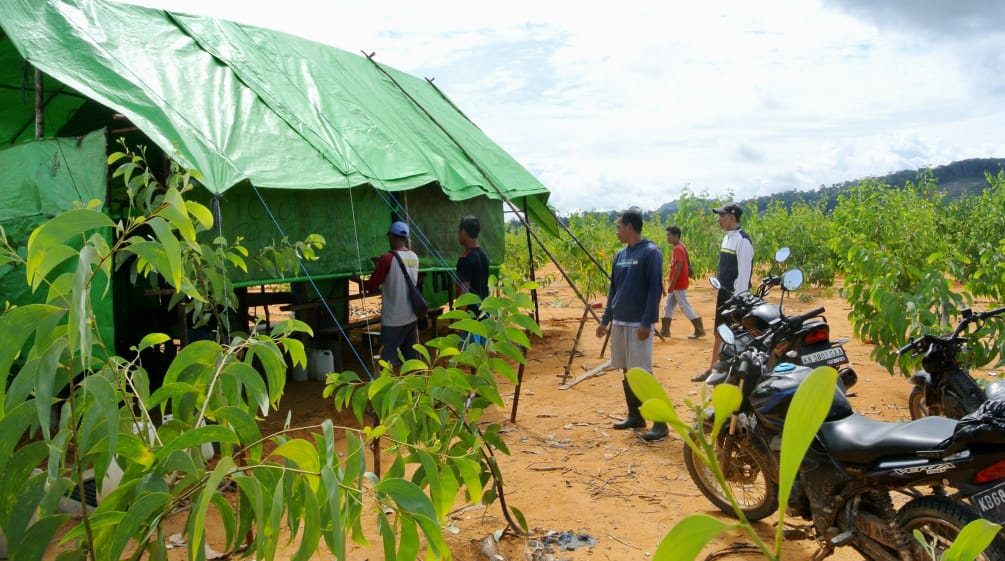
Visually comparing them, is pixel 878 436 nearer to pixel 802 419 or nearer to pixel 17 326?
pixel 802 419

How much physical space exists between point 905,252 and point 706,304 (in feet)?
22.2

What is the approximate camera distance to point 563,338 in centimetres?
1005

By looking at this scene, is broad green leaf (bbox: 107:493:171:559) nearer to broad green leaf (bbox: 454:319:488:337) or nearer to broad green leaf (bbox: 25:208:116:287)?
broad green leaf (bbox: 25:208:116:287)

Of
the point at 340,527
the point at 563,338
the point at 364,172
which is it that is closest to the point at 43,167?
the point at 364,172

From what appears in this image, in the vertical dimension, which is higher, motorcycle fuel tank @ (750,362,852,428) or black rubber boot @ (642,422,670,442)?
motorcycle fuel tank @ (750,362,852,428)

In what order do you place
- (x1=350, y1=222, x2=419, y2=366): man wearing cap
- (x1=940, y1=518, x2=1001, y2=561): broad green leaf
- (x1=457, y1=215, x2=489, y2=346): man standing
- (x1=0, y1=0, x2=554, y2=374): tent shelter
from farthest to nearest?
(x1=457, y1=215, x2=489, y2=346): man standing, (x1=350, y1=222, x2=419, y2=366): man wearing cap, (x1=0, y1=0, x2=554, y2=374): tent shelter, (x1=940, y1=518, x2=1001, y2=561): broad green leaf

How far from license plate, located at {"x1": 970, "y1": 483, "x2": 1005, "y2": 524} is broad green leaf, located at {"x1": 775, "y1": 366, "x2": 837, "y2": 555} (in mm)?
2389

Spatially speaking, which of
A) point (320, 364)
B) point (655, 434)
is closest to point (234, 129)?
point (320, 364)

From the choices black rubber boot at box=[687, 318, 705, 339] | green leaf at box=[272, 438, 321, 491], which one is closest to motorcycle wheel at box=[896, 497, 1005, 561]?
green leaf at box=[272, 438, 321, 491]

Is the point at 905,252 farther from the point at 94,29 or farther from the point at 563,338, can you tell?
the point at 94,29

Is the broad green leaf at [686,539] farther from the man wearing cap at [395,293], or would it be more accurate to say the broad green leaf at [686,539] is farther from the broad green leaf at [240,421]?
the man wearing cap at [395,293]

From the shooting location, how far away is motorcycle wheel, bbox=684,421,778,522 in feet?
11.8

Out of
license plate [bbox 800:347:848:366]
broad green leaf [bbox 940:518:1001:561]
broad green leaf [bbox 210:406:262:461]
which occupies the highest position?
broad green leaf [bbox 210:406:262:461]

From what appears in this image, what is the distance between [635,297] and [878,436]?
103 inches
